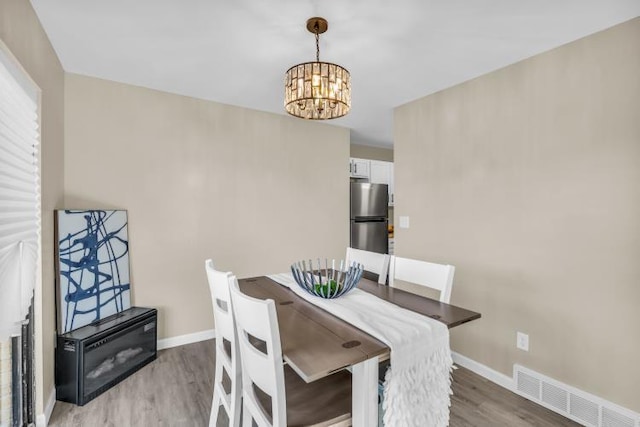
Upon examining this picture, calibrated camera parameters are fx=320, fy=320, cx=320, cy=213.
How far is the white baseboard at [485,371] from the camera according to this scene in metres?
2.38

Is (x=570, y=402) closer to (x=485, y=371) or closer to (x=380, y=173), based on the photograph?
(x=485, y=371)

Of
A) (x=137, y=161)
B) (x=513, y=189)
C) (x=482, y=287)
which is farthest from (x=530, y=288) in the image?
(x=137, y=161)

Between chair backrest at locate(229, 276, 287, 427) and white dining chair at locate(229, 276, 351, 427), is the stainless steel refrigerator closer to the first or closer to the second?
white dining chair at locate(229, 276, 351, 427)

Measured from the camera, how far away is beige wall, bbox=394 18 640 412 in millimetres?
1876

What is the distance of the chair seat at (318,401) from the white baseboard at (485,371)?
156cm

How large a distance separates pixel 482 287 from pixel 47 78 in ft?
11.3

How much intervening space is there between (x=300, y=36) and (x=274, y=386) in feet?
6.41

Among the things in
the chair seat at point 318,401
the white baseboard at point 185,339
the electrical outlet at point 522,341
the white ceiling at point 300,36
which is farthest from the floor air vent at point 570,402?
the white baseboard at point 185,339

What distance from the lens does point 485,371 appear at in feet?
8.31

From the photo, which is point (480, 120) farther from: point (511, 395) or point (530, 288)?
point (511, 395)

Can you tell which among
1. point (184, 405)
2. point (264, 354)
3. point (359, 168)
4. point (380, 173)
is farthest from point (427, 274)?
point (380, 173)

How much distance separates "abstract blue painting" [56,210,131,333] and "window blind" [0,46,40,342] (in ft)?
1.67

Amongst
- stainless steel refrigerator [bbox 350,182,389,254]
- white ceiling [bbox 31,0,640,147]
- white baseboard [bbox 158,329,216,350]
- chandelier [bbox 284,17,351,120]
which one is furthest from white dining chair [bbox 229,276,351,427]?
stainless steel refrigerator [bbox 350,182,389,254]

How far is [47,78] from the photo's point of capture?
6.84 feet
